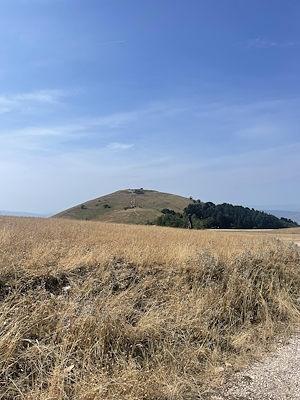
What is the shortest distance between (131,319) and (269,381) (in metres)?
2.25

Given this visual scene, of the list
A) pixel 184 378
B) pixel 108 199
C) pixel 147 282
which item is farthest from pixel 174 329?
pixel 108 199

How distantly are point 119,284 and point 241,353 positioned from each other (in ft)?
8.74

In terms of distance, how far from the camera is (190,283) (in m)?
7.11

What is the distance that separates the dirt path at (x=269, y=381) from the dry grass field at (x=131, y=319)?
0.83 ft

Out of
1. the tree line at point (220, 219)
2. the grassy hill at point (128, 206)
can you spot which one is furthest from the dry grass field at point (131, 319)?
the grassy hill at point (128, 206)

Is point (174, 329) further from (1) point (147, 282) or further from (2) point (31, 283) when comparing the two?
(2) point (31, 283)

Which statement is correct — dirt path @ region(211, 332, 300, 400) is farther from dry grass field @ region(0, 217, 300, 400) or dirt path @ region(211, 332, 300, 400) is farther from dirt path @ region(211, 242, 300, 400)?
dry grass field @ region(0, 217, 300, 400)

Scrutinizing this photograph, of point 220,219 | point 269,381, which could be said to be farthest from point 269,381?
point 220,219

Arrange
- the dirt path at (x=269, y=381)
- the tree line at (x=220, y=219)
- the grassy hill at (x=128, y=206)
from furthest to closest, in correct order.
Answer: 1. the grassy hill at (x=128, y=206)
2. the tree line at (x=220, y=219)
3. the dirt path at (x=269, y=381)

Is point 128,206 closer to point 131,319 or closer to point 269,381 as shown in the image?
point 131,319

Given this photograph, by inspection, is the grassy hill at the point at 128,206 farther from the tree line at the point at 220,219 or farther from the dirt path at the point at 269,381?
the dirt path at the point at 269,381

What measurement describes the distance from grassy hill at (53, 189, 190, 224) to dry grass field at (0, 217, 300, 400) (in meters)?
68.3

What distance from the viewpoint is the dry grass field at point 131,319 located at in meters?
3.85

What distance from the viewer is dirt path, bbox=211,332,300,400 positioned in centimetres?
380
